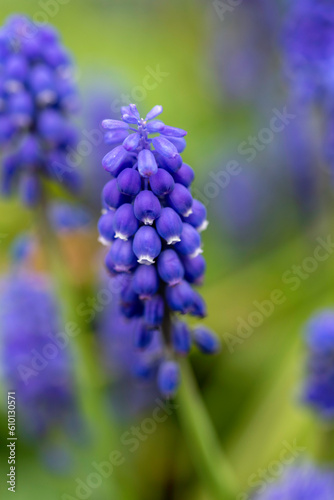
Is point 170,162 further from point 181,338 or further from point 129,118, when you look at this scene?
point 181,338

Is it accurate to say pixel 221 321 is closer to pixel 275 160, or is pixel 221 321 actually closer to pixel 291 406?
pixel 291 406

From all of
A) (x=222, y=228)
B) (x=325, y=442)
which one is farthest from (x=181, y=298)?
(x=222, y=228)

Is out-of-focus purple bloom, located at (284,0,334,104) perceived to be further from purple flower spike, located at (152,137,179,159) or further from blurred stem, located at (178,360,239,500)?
purple flower spike, located at (152,137,179,159)

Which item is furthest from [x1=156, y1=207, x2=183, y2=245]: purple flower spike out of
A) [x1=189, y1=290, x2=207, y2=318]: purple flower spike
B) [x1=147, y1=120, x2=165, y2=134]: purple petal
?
[x1=189, y1=290, x2=207, y2=318]: purple flower spike

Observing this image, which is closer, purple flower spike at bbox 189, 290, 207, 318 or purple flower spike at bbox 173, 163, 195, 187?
purple flower spike at bbox 173, 163, 195, 187

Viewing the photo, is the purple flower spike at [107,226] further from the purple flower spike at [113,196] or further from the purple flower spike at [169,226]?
the purple flower spike at [169,226]

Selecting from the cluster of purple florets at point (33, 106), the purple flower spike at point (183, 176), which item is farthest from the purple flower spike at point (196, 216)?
the cluster of purple florets at point (33, 106)
